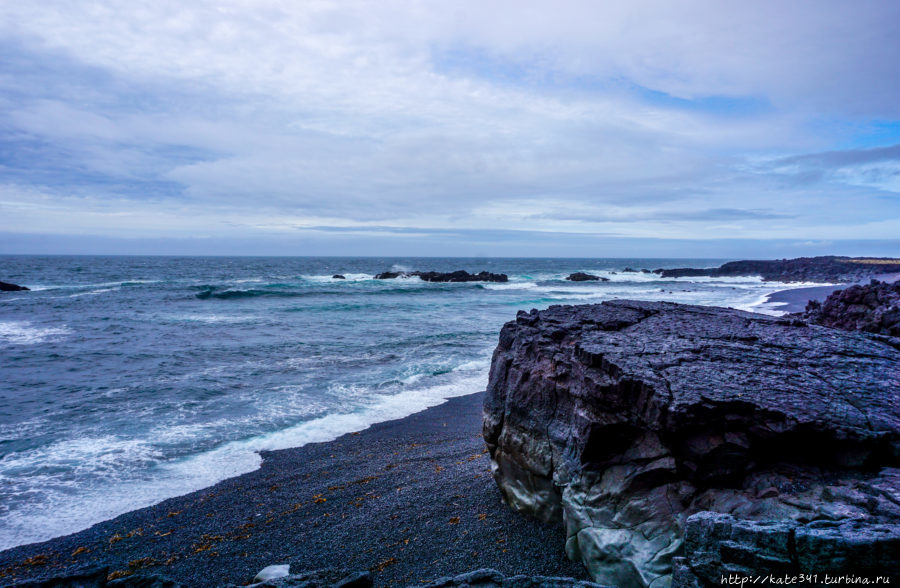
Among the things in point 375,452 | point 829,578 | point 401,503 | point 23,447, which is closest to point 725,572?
point 829,578

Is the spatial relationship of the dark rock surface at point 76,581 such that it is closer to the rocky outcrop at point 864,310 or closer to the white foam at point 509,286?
the rocky outcrop at point 864,310

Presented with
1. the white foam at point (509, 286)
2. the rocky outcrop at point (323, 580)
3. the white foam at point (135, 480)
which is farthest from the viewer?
the white foam at point (509, 286)

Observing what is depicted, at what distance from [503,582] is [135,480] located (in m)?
6.80

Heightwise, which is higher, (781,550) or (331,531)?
(781,550)

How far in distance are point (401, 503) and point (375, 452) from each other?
238cm

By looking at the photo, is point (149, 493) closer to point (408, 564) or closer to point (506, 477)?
point (408, 564)

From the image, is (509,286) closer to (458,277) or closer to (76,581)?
(458,277)

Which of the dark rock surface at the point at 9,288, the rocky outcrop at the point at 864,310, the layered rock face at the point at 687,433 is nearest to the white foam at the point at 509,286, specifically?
the rocky outcrop at the point at 864,310

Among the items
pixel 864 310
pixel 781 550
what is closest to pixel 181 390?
pixel 781 550

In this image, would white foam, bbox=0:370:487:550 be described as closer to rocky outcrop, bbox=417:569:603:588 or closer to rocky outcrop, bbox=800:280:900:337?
rocky outcrop, bbox=417:569:603:588

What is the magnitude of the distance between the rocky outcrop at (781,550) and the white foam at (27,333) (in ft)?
75.3

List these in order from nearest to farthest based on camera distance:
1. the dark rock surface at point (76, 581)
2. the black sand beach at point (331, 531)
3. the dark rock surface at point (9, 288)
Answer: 1. the dark rock surface at point (76, 581)
2. the black sand beach at point (331, 531)
3. the dark rock surface at point (9, 288)

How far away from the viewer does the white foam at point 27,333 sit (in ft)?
62.1

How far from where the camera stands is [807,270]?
64.8 m
